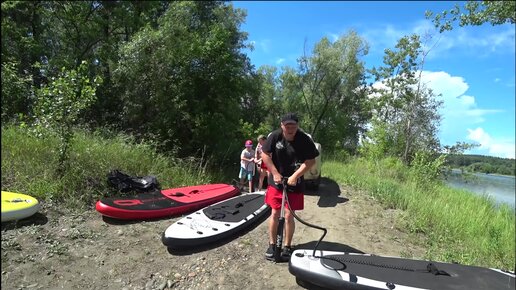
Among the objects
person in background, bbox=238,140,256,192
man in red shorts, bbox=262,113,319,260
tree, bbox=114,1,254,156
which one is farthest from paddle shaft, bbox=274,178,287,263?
tree, bbox=114,1,254,156

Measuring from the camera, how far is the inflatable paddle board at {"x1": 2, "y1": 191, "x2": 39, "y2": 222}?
496cm

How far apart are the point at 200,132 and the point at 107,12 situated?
810 cm

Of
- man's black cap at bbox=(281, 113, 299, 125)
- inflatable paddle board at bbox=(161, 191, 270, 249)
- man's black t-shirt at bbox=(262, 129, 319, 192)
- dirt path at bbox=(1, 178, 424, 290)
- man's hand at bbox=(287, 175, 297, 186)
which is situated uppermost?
man's black cap at bbox=(281, 113, 299, 125)

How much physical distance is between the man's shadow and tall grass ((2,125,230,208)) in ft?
10.3

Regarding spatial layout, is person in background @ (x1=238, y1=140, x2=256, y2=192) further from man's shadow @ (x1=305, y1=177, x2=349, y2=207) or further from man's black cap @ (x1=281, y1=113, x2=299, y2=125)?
man's black cap @ (x1=281, y1=113, x2=299, y2=125)

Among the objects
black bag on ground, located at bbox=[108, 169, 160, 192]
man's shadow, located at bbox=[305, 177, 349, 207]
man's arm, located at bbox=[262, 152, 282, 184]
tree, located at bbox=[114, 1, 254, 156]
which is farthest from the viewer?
tree, located at bbox=[114, 1, 254, 156]

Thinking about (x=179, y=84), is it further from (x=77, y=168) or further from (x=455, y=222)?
(x=455, y=222)

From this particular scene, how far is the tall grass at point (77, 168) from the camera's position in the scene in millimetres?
6008

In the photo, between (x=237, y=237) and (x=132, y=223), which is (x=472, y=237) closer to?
(x=237, y=237)

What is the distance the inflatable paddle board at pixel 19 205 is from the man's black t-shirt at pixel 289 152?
11.3 feet

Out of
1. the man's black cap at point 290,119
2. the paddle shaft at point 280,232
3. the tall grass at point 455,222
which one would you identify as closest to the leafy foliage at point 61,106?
the man's black cap at point 290,119

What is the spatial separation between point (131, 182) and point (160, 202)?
0.93 metres

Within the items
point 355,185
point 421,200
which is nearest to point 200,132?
point 355,185

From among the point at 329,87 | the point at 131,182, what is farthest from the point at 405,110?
the point at 131,182
